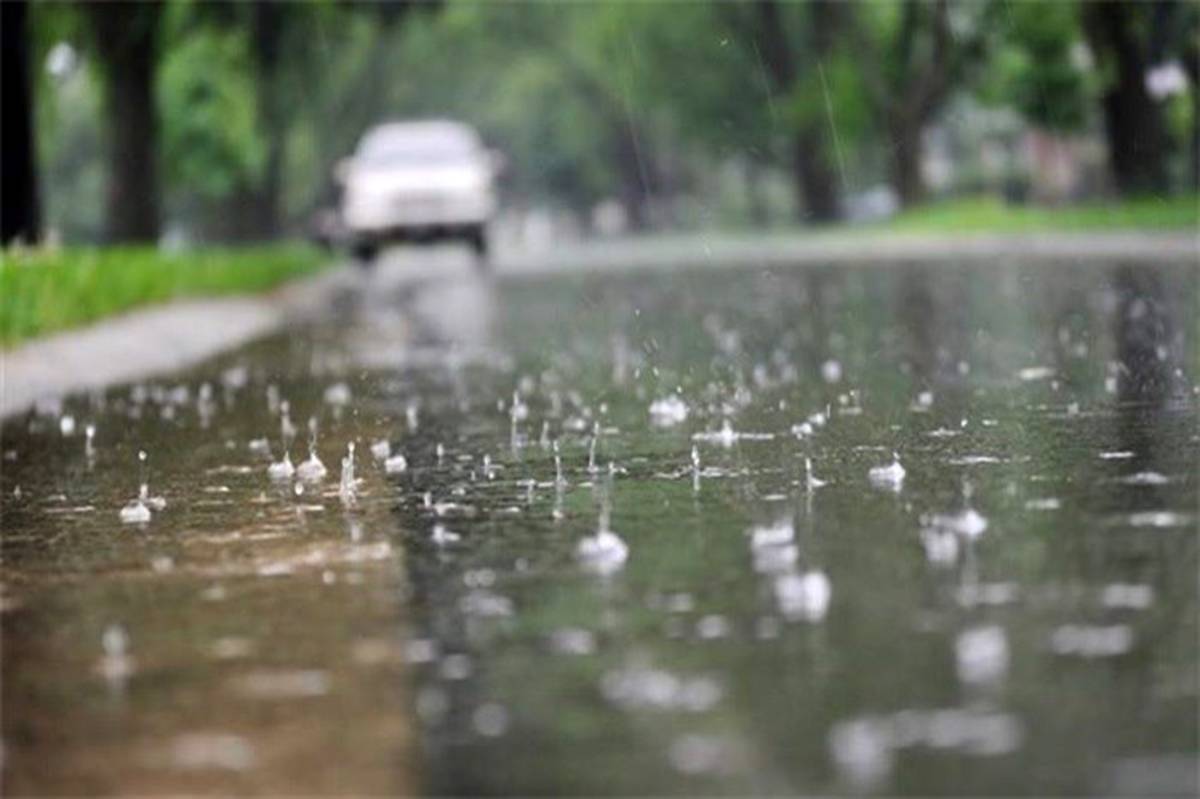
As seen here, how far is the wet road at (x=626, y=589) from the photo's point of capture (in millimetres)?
6090

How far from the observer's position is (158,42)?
4116 centimetres

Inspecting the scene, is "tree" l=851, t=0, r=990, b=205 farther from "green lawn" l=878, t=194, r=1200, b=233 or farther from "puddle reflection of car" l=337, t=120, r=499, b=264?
"puddle reflection of car" l=337, t=120, r=499, b=264

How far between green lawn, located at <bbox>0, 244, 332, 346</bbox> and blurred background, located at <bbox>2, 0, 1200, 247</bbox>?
1.55m

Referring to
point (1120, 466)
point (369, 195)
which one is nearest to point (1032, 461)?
point (1120, 466)

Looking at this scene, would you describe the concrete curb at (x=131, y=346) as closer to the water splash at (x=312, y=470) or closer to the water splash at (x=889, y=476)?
the water splash at (x=312, y=470)

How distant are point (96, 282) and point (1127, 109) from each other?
24.4 m

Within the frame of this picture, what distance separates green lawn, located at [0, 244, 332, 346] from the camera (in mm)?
23953

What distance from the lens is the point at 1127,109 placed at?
48.8 meters

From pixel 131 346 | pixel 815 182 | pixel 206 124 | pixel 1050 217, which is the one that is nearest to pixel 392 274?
pixel 206 124

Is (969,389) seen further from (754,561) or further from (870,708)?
(870,708)

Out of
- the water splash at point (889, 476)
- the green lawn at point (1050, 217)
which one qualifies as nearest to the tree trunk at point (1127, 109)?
the green lawn at point (1050, 217)

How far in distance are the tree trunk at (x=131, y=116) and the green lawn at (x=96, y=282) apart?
1.21m

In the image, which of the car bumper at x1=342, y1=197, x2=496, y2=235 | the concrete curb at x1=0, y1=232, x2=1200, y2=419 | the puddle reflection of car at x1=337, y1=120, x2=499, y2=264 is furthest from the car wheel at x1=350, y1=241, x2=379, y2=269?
the car bumper at x1=342, y1=197, x2=496, y2=235

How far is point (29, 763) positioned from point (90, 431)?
9.90 m
